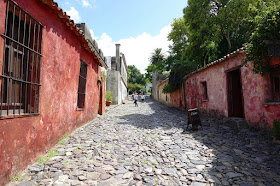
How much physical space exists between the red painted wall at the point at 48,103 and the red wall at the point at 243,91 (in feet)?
20.4

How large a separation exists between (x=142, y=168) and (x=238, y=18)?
1608 centimetres

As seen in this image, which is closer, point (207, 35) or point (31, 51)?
point (31, 51)

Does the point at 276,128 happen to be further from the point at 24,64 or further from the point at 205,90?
the point at 24,64

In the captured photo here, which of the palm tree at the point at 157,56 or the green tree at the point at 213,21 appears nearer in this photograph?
the green tree at the point at 213,21

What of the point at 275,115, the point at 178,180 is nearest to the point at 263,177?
the point at 178,180

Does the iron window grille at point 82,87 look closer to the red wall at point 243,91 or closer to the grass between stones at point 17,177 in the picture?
the grass between stones at point 17,177

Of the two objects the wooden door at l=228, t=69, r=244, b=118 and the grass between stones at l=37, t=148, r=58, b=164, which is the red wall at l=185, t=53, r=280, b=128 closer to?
the wooden door at l=228, t=69, r=244, b=118

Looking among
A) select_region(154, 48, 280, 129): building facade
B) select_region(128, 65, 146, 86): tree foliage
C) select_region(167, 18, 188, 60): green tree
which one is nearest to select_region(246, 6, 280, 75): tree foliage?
select_region(154, 48, 280, 129): building facade

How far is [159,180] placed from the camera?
2.83 m

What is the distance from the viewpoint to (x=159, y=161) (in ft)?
11.9

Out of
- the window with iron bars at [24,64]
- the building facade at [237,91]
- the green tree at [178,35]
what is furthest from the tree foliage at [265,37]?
the green tree at [178,35]

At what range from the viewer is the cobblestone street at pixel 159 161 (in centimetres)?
282

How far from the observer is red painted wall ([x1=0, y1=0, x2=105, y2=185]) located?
8.61 ft

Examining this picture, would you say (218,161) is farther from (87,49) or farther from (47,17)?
(87,49)
